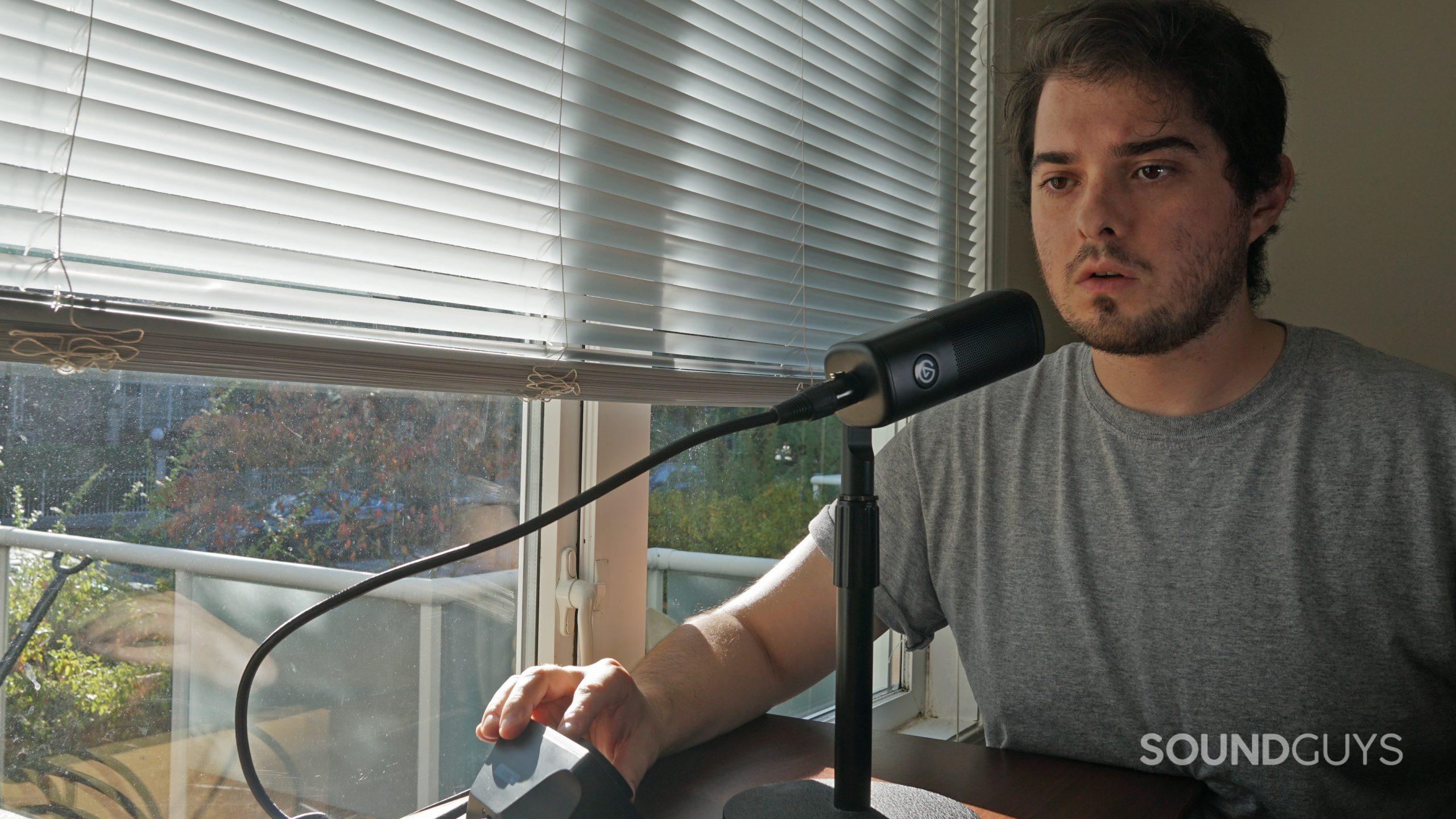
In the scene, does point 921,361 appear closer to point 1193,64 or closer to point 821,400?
point 821,400

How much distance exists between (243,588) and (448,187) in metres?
0.42

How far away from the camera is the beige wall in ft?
6.48

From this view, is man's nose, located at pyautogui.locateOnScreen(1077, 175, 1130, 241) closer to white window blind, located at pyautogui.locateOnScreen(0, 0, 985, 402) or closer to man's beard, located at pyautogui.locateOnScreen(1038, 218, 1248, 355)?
man's beard, located at pyautogui.locateOnScreen(1038, 218, 1248, 355)

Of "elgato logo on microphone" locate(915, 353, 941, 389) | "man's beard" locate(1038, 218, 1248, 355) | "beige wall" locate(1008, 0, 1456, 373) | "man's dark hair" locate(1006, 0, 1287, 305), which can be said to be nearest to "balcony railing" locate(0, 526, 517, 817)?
"elgato logo on microphone" locate(915, 353, 941, 389)

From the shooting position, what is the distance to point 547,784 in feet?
2.19

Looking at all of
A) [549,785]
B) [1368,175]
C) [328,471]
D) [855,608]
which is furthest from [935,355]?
[1368,175]

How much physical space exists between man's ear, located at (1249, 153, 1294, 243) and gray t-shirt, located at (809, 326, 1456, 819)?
21 centimetres

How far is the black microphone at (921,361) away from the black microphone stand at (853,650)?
39 millimetres

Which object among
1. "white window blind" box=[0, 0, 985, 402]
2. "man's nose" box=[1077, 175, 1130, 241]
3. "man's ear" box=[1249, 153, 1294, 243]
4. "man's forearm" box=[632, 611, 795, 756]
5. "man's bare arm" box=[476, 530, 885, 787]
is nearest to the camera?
"white window blind" box=[0, 0, 985, 402]

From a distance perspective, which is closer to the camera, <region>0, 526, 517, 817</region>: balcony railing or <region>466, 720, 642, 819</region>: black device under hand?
<region>466, 720, 642, 819</region>: black device under hand

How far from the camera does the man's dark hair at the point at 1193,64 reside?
126 cm

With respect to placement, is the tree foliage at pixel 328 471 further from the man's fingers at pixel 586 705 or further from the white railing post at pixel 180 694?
the man's fingers at pixel 586 705

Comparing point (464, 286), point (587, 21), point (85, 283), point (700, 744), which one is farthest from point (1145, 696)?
point (85, 283)

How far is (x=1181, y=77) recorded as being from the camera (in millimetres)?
1259
